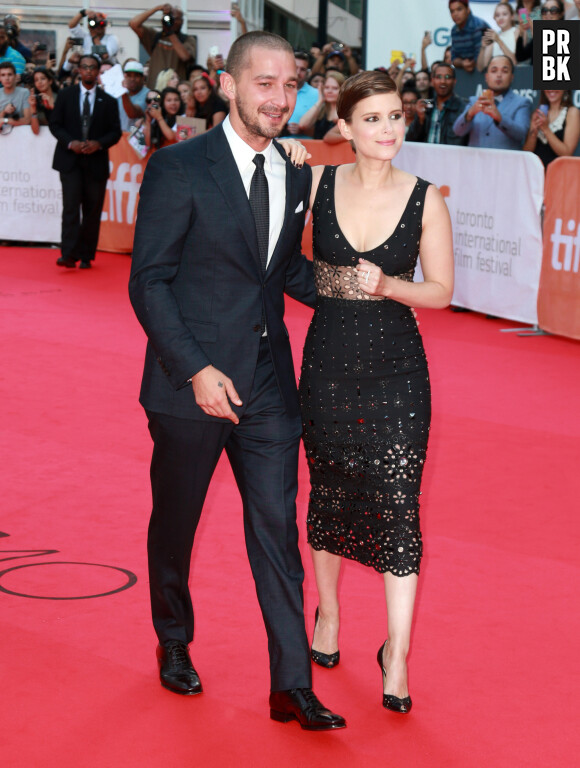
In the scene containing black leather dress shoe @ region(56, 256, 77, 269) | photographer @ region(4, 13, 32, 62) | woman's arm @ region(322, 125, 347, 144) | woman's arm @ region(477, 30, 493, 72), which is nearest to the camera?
woman's arm @ region(477, 30, 493, 72)

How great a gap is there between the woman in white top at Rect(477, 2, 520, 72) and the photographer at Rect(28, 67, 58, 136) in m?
5.62

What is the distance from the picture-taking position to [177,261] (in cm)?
305

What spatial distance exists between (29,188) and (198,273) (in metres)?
12.1

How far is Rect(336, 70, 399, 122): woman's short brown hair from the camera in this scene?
3.27 meters

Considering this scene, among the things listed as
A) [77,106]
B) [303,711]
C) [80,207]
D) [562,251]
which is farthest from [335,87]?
[303,711]

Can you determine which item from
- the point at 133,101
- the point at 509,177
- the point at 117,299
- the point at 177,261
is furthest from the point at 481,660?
the point at 133,101

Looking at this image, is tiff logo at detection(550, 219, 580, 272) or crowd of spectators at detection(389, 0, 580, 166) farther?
crowd of spectators at detection(389, 0, 580, 166)

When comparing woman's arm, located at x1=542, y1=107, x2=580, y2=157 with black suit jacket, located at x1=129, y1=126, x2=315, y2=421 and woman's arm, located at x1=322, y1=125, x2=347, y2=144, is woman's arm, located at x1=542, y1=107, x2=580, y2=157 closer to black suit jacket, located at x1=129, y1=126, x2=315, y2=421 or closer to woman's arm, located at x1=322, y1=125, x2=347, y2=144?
woman's arm, located at x1=322, y1=125, x2=347, y2=144

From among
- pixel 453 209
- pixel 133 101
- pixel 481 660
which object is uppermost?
pixel 133 101

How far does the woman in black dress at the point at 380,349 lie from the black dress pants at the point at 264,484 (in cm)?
22

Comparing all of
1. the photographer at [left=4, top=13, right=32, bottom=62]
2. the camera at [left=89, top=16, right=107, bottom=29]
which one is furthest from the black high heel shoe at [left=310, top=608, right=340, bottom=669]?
the photographer at [left=4, top=13, right=32, bottom=62]

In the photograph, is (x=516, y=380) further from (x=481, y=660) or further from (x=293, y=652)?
(x=293, y=652)

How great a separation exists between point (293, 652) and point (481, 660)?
0.77 metres

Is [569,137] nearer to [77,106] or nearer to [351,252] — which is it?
[77,106]
